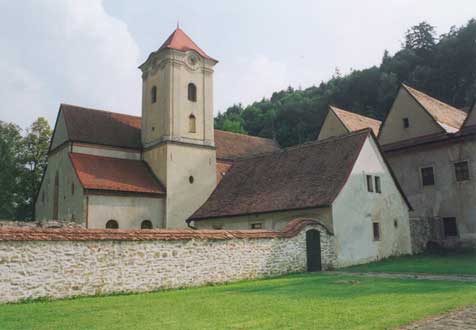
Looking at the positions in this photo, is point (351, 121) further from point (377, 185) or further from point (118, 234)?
point (118, 234)

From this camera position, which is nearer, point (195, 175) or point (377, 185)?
point (377, 185)

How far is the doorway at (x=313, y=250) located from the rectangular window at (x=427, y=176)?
38.6 ft

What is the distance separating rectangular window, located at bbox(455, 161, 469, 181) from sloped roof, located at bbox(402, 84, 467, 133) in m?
2.38

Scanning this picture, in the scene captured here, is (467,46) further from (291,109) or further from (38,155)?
(38,155)

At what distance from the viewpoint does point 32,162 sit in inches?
1806

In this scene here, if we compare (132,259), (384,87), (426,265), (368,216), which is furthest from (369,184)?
(384,87)

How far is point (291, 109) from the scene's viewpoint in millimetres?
75812

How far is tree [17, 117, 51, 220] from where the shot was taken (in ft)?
148

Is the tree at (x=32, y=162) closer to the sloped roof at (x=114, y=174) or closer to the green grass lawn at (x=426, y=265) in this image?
the sloped roof at (x=114, y=174)

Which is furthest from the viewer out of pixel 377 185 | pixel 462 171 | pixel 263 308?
pixel 462 171

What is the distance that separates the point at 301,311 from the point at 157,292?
7108 millimetres

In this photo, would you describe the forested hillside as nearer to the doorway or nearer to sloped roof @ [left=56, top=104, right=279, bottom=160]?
sloped roof @ [left=56, top=104, right=279, bottom=160]

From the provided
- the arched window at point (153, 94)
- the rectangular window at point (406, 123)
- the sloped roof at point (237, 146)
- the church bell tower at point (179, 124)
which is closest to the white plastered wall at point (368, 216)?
the rectangular window at point (406, 123)

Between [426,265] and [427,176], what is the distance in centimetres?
1014
